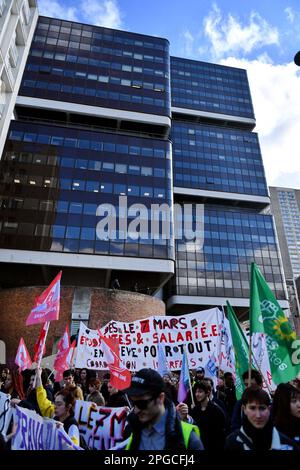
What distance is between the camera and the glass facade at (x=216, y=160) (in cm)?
6162

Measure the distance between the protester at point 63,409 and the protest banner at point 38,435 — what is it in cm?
49

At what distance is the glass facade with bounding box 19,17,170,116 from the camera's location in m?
44.5

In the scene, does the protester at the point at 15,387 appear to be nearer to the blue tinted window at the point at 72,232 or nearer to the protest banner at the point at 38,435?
the protest banner at the point at 38,435

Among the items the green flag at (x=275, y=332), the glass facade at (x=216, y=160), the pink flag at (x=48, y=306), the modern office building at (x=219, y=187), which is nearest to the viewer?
the green flag at (x=275, y=332)

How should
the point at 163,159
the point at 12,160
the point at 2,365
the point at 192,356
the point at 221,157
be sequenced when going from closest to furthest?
the point at 192,356, the point at 2,365, the point at 12,160, the point at 163,159, the point at 221,157

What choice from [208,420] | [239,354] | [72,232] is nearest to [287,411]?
[208,420]

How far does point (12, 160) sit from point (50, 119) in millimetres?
12392

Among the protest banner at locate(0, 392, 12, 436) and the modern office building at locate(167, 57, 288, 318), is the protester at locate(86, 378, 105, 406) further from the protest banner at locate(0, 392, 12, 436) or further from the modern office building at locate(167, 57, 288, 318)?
the modern office building at locate(167, 57, 288, 318)

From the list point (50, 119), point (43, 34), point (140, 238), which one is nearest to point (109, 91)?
point (50, 119)

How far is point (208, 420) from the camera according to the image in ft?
13.9

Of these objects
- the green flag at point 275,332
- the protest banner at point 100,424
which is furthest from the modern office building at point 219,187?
the protest banner at point 100,424

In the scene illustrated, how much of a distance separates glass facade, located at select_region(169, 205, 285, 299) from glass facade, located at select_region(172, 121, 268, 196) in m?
7.76

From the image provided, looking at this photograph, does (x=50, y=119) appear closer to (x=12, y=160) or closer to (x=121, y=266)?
(x=12, y=160)

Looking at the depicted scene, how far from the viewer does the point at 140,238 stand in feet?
119
